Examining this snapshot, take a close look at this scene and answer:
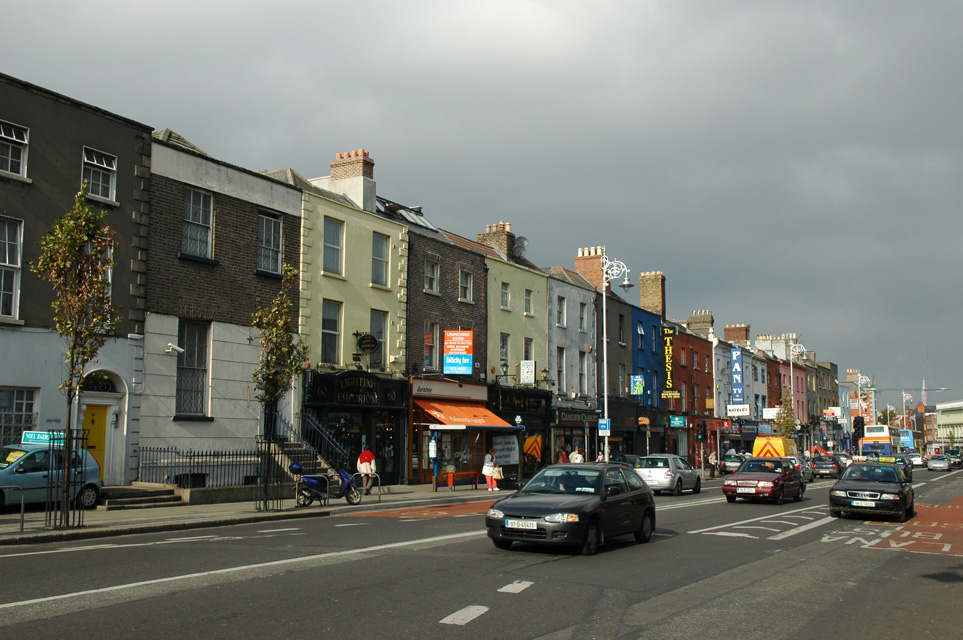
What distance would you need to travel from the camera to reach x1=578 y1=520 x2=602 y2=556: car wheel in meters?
12.5

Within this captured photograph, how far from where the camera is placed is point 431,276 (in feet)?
115

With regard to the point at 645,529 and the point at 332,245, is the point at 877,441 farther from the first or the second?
the point at 645,529

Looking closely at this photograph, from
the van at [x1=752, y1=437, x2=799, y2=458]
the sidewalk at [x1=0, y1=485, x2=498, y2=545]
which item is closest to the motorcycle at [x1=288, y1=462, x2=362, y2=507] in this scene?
the sidewalk at [x1=0, y1=485, x2=498, y2=545]

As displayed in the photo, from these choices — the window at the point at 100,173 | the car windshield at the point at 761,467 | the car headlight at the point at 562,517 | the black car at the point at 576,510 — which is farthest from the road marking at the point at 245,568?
the car windshield at the point at 761,467

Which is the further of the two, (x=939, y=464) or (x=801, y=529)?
(x=939, y=464)

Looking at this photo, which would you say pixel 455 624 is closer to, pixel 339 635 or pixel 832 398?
pixel 339 635

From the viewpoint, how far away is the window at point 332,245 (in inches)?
1171

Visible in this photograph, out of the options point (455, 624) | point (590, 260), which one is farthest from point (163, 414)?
Answer: point (590, 260)

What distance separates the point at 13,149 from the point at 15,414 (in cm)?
652

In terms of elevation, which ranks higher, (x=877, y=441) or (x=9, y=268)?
(x=9, y=268)

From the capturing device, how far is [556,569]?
11.1 metres

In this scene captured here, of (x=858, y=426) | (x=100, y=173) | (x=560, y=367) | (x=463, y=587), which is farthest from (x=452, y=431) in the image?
(x=858, y=426)

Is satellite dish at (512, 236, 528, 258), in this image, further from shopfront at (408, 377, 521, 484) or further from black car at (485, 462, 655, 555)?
black car at (485, 462, 655, 555)

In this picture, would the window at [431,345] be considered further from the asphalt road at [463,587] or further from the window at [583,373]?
the asphalt road at [463,587]
